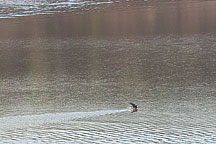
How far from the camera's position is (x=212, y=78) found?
36.1 feet

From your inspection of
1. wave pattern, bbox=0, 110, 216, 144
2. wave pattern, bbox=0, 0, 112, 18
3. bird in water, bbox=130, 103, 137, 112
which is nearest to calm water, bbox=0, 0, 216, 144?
wave pattern, bbox=0, 110, 216, 144

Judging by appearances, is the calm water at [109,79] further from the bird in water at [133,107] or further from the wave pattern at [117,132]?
the bird in water at [133,107]

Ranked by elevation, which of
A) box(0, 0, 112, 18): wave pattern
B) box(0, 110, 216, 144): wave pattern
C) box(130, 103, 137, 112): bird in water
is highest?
box(0, 0, 112, 18): wave pattern

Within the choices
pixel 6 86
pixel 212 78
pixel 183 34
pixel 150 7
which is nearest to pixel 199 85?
pixel 212 78

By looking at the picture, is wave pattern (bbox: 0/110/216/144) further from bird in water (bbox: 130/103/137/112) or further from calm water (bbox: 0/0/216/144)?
bird in water (bbox: 130/103/137/112)

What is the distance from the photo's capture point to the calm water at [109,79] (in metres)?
7.67

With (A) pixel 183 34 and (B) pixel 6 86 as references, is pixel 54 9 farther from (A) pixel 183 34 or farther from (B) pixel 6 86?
(B) pixel 6 86

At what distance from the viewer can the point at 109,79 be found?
1120 centimetres

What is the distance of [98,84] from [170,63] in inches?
103

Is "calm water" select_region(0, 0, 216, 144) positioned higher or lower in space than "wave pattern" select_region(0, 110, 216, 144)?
higher

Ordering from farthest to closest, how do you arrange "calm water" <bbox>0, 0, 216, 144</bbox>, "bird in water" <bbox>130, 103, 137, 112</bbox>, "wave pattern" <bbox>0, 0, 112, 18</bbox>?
"wave pattern" <bbox>0, 0, 112, 18</bbox> → "bird in water" <bbox>130, 103, 137, 112</bbox> → "calm water" <bbox>0, 0, 216, 144</bbox>

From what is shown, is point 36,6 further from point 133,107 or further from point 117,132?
point 117,132

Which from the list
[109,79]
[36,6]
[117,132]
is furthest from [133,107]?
[36,6]

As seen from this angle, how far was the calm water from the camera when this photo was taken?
7.67 meters
